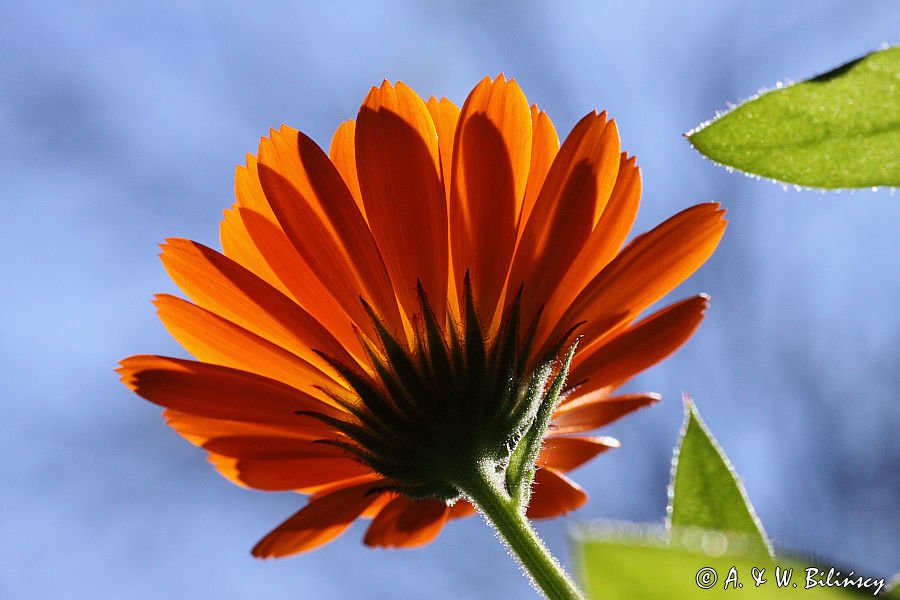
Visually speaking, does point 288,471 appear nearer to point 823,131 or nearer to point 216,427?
point 216,427

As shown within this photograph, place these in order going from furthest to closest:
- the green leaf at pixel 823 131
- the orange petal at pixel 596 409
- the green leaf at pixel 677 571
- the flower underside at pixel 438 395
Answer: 1. the orange petal at pixel 596 409
2. the flower underside at pixel 438 395
3. the green leaf at pixel 823 131
4. the green leaf at pixel 677 571

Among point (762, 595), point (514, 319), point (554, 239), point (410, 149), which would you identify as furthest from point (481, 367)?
point (762, 595)

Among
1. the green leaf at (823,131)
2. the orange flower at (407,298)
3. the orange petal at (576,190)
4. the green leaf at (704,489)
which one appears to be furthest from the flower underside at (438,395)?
the green leaf at (823,131)

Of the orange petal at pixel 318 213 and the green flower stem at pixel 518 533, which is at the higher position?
the orange petal at pixel 318 213

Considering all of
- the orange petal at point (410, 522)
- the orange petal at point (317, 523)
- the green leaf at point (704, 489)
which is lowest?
the green leaf at point (704, 489)

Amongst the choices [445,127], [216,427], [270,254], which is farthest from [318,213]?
[216,427]

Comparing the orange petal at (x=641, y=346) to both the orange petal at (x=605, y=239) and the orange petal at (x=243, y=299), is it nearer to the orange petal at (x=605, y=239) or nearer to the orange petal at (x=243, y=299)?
the orange petal at (x=605, y=239)

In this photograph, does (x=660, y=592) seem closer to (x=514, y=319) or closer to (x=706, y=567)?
(x=706, y=567)
